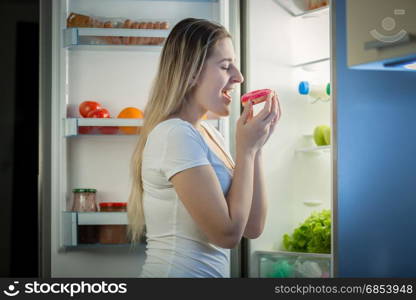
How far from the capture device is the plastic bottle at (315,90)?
245 centimetres

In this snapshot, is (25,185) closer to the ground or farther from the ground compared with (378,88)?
closer to the ground

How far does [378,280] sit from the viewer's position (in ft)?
6.30

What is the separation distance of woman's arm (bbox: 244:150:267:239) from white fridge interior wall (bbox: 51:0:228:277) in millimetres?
1025

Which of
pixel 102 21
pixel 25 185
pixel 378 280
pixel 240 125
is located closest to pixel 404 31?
pixel 240 125

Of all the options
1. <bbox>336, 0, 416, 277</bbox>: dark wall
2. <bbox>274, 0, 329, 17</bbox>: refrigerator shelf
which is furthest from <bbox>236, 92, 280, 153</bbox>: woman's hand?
<bbox>274, 0, 329, 17</bbox>: refrigerator shelf

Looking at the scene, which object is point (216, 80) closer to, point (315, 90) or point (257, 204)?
point (257, 204)

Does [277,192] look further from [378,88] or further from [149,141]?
[149,141]

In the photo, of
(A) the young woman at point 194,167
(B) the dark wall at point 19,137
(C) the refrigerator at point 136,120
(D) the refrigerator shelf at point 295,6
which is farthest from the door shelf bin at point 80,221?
Answer: (D) the refrigerator shelf at point 295,6

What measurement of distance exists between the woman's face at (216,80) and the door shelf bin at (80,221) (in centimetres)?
100

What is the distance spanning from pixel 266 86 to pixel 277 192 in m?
0.40

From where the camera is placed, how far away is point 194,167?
121cm

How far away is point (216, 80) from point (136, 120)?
93 cm

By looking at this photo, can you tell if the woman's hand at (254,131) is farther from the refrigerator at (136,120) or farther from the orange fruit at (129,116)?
the orange fruit at (129,116)

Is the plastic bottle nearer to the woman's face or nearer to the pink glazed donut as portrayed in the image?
the pink glazed donut
